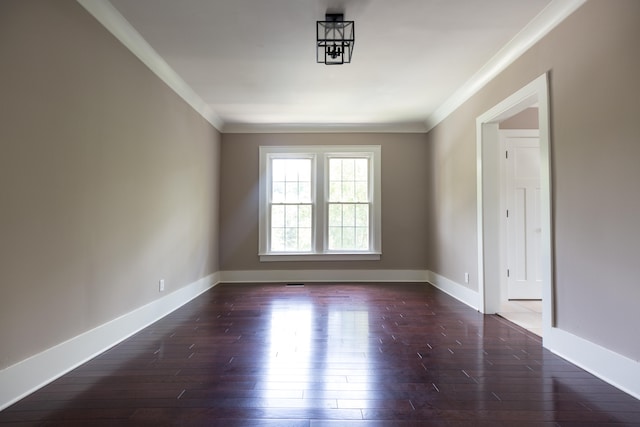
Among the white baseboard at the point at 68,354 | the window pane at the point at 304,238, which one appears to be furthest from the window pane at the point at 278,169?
the white baseboard at the point at 68,354

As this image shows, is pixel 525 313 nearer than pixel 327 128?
Yes

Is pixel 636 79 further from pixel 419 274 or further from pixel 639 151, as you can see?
pixel 419 274

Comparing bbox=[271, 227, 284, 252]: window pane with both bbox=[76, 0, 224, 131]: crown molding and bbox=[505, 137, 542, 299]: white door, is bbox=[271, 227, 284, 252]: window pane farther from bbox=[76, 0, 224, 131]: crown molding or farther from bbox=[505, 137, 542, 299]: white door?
bbox=[505, 137, 542, 299]: white door

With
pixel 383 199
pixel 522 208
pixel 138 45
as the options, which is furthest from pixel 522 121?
pixel 138 45

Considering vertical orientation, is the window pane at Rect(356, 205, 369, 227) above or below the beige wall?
below

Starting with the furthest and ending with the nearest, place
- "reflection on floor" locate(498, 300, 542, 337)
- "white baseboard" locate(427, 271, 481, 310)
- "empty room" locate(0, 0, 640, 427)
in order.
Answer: "white baseboard" locate(427, 271, 481, 310), "reflection on floor" locate(498, 300, 542, 337), "empty room" locate(0, 0, 640, 427)

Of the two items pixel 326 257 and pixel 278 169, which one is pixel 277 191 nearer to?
pixel 278 169

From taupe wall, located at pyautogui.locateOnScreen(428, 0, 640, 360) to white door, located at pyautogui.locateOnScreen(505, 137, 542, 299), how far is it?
62.4 inches

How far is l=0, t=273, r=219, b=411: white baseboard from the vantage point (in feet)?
5.85

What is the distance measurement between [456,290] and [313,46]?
11.3 ft

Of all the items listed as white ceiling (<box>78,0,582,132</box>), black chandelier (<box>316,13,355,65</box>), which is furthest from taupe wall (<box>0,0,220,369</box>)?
black chandelier (<box>316,13,355,65</box>)

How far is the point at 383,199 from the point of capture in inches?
219

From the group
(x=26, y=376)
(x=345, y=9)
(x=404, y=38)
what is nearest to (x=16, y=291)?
(x=26, y=376)

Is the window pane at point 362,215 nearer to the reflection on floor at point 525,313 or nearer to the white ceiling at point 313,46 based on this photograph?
the white ceiling at point 313,46
